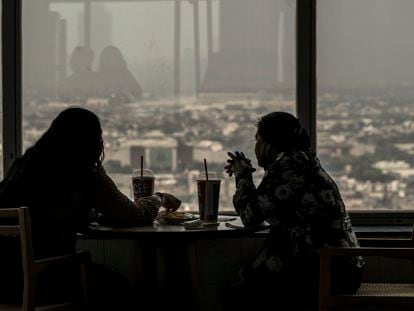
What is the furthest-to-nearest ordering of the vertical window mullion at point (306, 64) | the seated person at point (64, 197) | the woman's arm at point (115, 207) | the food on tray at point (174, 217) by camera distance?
the vertical window mullion at point (306, 64) < the food on tray at point (174, 217) < the woman's arm at point (115, 207) < the seated person at point (64, 197)

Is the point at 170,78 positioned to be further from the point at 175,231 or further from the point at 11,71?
the point at 175,231

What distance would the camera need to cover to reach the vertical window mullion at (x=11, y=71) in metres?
4.24

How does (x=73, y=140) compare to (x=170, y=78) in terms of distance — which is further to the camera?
(x=170, y=78)

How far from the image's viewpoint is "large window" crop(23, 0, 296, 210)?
4219 millimetres

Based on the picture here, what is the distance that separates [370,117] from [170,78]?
1.07 metres

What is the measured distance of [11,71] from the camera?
167 inches

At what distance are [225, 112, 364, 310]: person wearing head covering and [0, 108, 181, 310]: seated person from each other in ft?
1.75

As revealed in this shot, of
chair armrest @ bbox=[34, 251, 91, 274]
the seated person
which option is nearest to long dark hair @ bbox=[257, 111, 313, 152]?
the seated person

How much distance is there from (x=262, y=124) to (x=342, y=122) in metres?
1.05

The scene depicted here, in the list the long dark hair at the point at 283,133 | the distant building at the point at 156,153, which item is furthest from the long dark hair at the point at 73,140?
the distant building at the point at 156,153

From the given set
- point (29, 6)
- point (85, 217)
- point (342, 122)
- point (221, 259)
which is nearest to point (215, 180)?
point (85, 217)

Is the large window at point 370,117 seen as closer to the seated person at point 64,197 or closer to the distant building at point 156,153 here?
the distant building at point 156,153

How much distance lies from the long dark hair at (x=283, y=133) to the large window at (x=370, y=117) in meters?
0.98

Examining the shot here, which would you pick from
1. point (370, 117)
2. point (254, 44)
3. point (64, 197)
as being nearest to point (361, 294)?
point (64, 197)
